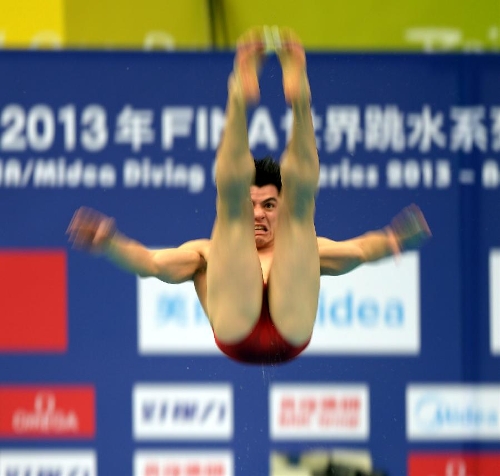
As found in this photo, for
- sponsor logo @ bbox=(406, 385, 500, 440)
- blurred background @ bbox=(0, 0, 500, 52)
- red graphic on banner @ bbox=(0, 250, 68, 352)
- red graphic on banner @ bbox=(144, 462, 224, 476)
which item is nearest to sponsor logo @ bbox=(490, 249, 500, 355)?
sponsor logo @ bbox=(406, 385, 500, 440)

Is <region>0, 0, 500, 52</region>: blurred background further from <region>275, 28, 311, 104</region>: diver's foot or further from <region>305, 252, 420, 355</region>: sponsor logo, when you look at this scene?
<region>275, 28, 311, 104</region>: diver's foot

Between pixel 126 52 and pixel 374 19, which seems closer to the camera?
pixel 126 52

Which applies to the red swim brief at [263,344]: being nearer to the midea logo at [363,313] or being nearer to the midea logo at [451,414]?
the midea logo at [363,313]

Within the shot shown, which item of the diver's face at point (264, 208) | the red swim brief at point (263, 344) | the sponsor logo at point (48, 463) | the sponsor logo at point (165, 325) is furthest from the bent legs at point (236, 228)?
the sponsor logo at point (48, 463)

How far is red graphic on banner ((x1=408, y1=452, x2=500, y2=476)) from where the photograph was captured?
19.0 ft

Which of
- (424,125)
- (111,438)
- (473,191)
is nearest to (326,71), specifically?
(424,125)

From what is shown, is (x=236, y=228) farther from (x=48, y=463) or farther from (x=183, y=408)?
(x=48, y=463)

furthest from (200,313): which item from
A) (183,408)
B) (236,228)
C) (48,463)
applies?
(236,228)

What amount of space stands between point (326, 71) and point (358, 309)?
113 cm

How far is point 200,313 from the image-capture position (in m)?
5.77

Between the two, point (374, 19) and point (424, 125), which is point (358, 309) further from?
point (374, 19)

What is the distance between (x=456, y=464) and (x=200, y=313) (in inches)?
56.0

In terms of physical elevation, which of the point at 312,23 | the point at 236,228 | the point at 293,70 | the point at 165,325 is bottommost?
the point at 165,325

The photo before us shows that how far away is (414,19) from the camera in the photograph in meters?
6.10
